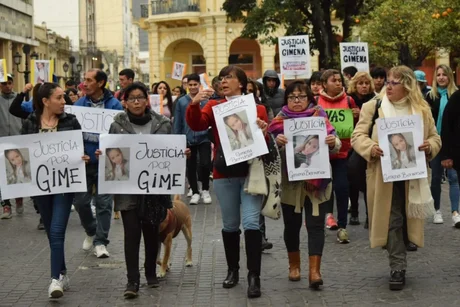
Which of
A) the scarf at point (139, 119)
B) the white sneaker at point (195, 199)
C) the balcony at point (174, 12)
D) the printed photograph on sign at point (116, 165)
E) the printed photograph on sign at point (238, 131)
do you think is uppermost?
the balcony at point (174, 12)

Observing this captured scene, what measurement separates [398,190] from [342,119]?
271 cm

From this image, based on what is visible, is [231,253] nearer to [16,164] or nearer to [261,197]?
[261,197]

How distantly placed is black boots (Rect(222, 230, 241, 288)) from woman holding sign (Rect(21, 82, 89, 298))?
4.60 feet

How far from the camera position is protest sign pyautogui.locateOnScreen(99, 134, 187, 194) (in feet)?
25.7

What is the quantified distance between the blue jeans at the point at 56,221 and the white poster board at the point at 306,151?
196 cm

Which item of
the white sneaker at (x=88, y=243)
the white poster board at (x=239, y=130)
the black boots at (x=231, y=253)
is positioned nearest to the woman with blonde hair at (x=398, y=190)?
the white poster board at (x=239, y=130)

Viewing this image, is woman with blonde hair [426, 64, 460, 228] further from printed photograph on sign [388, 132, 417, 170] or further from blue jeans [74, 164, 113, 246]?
blue jeans [74, 164, 113, 246]

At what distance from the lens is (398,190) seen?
26.3 feet

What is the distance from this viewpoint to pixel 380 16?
83.3 feet

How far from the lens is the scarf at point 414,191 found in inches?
311

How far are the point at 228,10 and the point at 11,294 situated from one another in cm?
2576

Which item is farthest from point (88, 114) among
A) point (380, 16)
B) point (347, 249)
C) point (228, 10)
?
point (228, 10)

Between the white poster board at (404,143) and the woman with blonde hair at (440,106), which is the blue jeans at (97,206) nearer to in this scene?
the white poster board at (404,143)

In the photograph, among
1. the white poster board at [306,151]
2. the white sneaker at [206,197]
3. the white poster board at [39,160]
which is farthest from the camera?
the white sneaker at [206,197]
